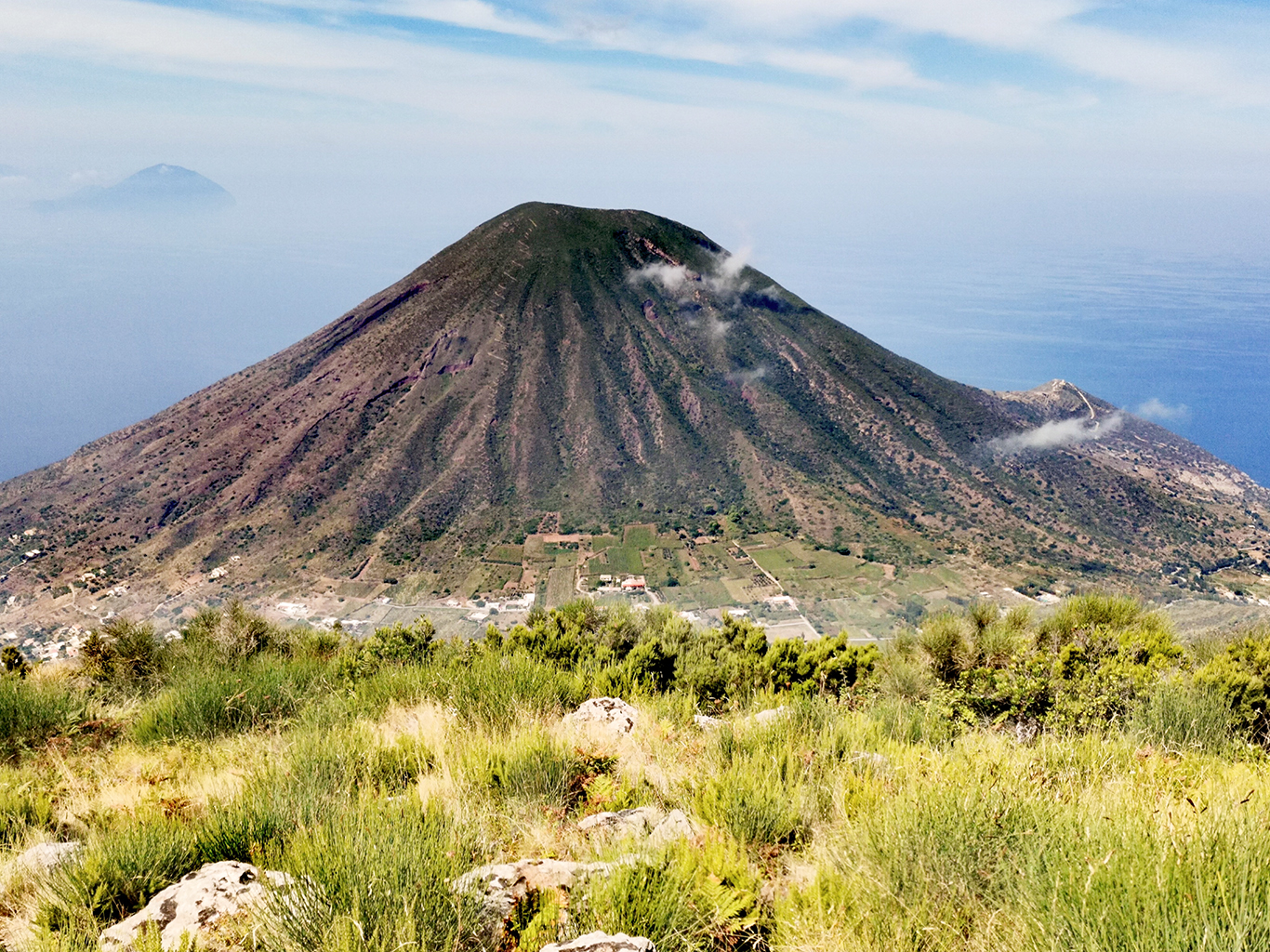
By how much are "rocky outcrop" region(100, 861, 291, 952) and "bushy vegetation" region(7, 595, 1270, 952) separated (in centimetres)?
15

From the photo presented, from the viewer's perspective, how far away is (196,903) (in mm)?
2971

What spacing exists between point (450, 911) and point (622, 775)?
2.05 meters

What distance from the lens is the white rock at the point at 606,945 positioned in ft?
7.86

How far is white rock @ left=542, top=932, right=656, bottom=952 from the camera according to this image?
239 cm

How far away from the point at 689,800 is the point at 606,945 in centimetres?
166

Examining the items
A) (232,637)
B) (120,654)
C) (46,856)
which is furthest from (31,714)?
(232,637)

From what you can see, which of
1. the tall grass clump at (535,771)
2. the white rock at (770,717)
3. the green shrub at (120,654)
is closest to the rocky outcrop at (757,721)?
the white rock at (770,717)

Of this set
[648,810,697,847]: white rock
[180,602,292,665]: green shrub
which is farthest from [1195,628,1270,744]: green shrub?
[180,602,292,665]: green shrub

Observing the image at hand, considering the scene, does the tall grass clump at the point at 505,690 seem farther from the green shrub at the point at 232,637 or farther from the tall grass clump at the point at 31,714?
the green shrub at the point at 232,637

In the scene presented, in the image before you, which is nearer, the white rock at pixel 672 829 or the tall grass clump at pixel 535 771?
the white rock at pixel 672 829

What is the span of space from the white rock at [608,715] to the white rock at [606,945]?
326cm

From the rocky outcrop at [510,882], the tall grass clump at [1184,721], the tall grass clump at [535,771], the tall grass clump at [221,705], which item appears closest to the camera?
the rocky outcrop at [510,882]

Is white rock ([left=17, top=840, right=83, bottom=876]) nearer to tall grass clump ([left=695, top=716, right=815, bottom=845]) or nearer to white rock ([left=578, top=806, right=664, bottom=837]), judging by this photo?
white rock ([left=578, top=806, right=664, bottom=837])

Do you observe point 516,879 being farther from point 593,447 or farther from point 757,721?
point 593,447
